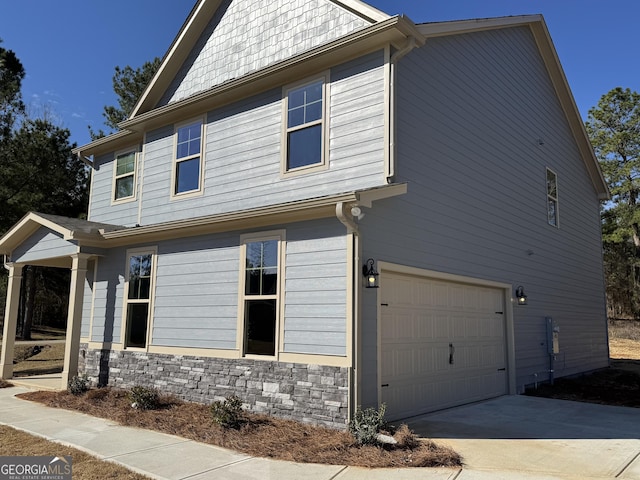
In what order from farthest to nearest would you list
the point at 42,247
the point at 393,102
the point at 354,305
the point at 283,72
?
the point at 42,247 → the point at 283,72 → the point at 393,102 → the point at 354,305

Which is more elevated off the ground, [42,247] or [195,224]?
[195,224]

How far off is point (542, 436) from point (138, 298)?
755 centimetres

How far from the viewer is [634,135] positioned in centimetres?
2994

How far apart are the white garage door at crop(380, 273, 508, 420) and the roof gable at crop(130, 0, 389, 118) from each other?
4.38 metres

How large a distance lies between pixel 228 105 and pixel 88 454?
630 centimetres

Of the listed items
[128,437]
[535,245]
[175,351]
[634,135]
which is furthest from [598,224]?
[634,135]

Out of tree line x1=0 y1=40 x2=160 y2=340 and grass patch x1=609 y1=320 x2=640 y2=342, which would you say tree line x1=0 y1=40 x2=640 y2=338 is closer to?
tree line x1=0 y1=40 x2=160 y2=340

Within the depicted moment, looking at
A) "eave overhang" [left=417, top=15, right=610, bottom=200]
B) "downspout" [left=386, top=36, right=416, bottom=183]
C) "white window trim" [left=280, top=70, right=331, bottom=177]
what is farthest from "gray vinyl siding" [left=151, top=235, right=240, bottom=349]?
"eave overhang" [left=417, top=15, right=610, bottom=200]

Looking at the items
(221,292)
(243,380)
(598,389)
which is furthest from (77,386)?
(598,389)

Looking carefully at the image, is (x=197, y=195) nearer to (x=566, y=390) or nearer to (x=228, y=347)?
(x=228, y=347)

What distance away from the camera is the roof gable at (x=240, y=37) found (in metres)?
8.54

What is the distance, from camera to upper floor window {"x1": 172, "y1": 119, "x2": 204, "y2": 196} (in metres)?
9.90

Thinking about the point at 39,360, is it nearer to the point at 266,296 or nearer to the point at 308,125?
the point at 266,296

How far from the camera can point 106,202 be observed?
12.2 metres
